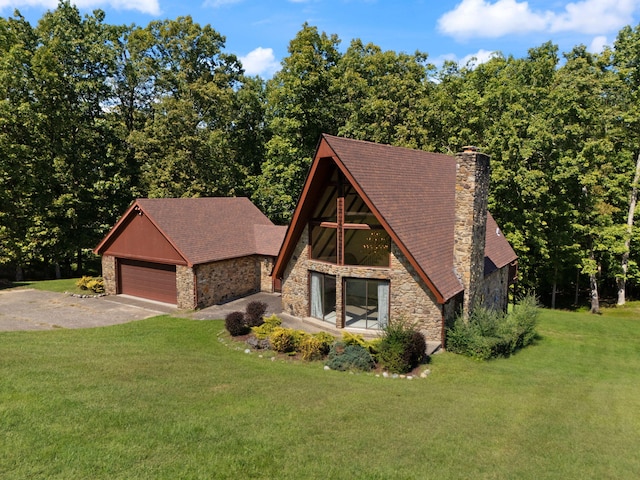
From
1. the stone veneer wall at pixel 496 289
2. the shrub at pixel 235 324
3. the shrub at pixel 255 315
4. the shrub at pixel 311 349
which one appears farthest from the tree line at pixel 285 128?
the shrub at pixel 311 349

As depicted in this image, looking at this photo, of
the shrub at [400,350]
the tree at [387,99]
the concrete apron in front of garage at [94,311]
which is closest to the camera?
the shrub at [400,350]

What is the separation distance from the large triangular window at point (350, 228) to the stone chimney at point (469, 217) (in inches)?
112

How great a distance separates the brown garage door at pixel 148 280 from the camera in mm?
22141

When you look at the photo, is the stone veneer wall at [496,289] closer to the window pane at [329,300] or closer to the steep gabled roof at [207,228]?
the window pane at [329,300]

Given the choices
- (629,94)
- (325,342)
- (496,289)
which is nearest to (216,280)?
(325,342)

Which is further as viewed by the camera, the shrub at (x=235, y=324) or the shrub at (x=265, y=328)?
the shrub at (x=235, y=324)

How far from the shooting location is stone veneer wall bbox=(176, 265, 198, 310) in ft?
68.2

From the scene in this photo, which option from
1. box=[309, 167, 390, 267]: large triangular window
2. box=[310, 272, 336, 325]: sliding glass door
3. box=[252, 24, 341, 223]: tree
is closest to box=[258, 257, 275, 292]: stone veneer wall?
box=[310, 272, 336, 325]: sliding glass door

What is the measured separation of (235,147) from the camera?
122 feet

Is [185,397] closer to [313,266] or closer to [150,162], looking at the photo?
[313,266]

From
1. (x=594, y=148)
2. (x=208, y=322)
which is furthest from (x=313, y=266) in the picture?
(x=594, y=148)

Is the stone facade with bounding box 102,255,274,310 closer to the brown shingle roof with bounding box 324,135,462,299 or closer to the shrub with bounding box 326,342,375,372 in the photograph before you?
the shrub with bounding box 326,342,375,372

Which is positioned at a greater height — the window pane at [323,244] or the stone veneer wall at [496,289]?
the window pane at [323,244]

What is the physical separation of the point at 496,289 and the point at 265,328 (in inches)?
443
